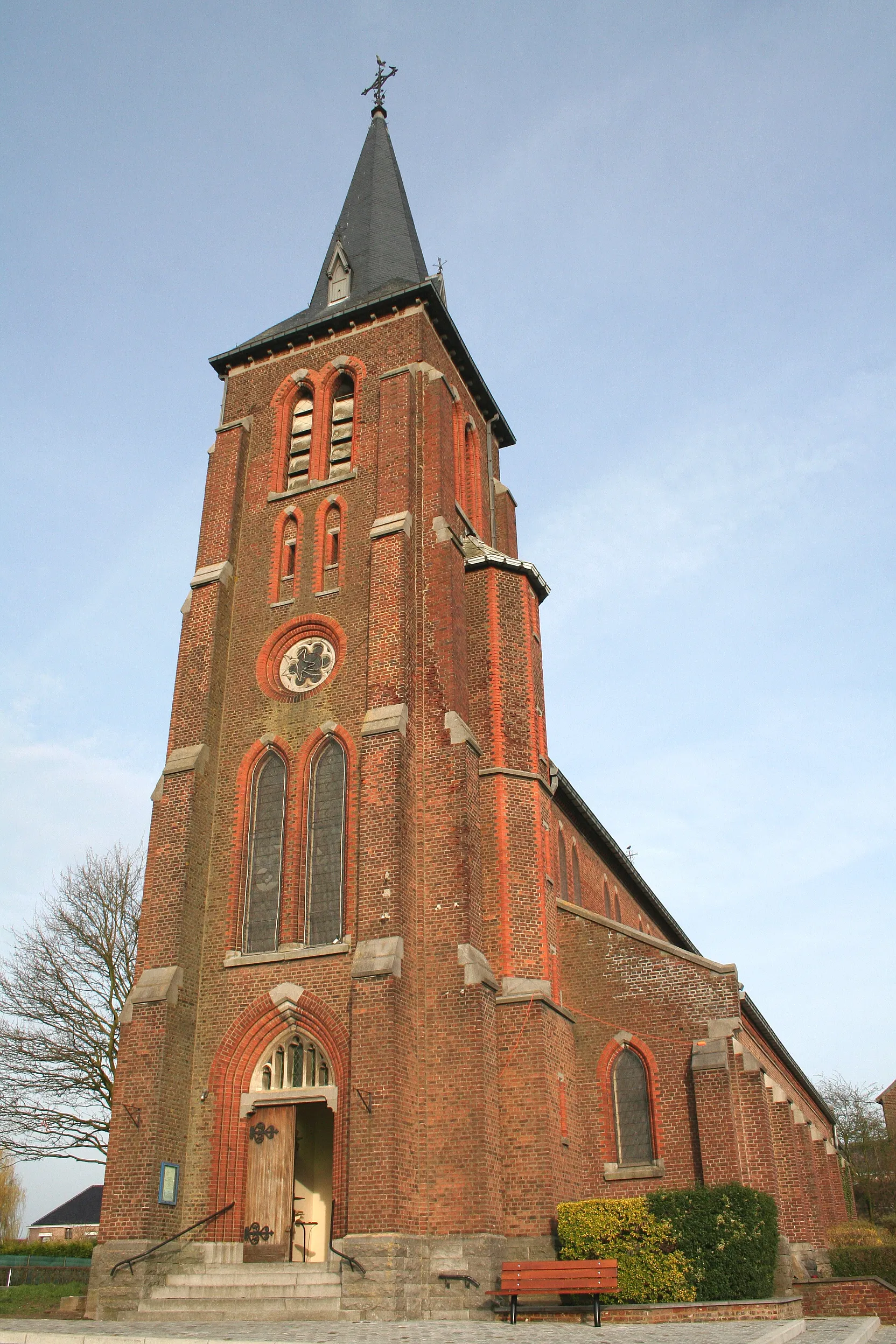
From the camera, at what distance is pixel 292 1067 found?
17.5 metres

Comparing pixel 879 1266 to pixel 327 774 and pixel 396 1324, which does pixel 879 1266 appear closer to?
pixel 396 1324

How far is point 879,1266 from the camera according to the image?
701 inches

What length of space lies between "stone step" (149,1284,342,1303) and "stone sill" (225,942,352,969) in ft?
Result: 15.7

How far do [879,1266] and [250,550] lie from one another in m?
17.9

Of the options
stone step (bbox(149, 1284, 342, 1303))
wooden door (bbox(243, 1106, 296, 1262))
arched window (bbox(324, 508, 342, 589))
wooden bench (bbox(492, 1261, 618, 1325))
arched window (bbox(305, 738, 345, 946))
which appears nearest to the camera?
wooden bench (bbox(492, 1261, 618, 1325))

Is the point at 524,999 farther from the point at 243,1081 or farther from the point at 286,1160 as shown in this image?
the point at 243,1081

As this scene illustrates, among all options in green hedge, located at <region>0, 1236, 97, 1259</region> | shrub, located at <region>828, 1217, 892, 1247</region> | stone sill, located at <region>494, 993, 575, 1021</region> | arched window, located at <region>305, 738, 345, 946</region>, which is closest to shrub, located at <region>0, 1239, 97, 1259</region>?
green hedge, located at <region>0, 1236, 97, 1259</region>

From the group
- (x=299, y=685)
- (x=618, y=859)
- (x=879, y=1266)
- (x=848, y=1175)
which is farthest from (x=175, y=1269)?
(x=848, y=1175)

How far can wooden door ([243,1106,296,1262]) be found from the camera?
16688mm

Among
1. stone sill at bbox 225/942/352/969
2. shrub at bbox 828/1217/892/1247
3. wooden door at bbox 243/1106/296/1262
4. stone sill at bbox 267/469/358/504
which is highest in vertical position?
stone sill at bbox 267/469/358/504

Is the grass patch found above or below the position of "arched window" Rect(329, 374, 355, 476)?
below

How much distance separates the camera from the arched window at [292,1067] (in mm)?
17250

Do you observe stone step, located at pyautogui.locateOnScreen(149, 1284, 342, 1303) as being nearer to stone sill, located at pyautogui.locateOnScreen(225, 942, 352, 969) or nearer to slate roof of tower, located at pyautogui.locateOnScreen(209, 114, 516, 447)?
stone sill, located at pyautogui.locateOnScreen(225, 942, 352, 969)

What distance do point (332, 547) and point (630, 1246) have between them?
14054mm
